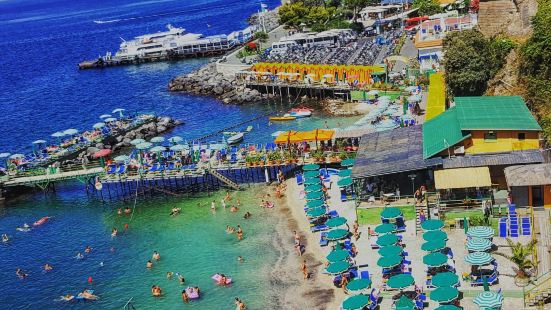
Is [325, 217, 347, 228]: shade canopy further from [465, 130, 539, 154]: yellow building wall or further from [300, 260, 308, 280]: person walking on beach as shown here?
[465, 130, 539, 154]: yellow building wall

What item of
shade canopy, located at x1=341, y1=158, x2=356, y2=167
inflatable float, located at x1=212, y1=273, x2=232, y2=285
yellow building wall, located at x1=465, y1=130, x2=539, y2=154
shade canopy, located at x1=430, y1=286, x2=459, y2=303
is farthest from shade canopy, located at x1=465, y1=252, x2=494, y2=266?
shade canopy, located at x1=341, y1=158, x2=356, y2=167

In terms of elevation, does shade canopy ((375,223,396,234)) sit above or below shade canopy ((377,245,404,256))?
above

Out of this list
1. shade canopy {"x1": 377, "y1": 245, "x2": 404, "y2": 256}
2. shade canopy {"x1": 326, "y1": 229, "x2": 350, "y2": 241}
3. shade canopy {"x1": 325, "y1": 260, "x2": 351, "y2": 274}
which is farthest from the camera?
shade canopy {"x1": 326, "y1": 229, "x2": 350, "y2": 241}

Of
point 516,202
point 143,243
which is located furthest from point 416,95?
point 143,243

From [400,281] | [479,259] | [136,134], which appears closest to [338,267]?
[400,281]

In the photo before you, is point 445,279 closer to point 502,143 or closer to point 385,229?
point 385,229

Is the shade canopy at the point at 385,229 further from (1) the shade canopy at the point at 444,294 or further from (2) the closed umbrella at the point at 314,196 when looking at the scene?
(2) the closed umbrella at the point at 314,196

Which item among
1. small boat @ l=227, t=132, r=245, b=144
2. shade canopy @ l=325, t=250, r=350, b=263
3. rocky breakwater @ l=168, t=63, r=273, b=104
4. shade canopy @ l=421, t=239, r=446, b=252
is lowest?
shade canopy @ l=325, t=250, r=350, b=263
